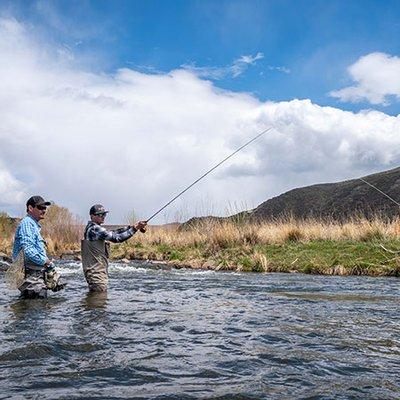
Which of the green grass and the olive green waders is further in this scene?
the green grass

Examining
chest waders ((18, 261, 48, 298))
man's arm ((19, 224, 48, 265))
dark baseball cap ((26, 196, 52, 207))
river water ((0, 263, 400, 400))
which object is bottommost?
river water ((0, 263, 400, 400))

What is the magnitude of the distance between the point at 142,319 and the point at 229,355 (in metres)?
2.73

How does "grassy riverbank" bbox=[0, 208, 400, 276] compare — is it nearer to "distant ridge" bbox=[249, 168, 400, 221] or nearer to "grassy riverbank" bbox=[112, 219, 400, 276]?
"grassy riverbank" bbox=[112, 219, 400, 276]

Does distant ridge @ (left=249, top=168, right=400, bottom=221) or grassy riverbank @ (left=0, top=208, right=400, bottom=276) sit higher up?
distant ridge @ (left=249, top=168, right=400, bottom=221)

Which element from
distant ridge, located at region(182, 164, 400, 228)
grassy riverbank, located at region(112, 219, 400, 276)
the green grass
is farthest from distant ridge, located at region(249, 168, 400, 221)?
the green grass

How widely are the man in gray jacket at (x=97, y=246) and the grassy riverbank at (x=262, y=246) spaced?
9093 mm

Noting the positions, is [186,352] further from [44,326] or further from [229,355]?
[44,326]

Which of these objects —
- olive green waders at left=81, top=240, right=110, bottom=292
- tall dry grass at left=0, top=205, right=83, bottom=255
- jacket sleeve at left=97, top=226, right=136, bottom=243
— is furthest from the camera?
tall dry grass at left=0, top=205, right=83, bottom=255

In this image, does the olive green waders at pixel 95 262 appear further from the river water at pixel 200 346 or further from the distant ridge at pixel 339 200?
the distant ridge at pixel 339 200

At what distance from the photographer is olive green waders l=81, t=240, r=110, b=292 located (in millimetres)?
11703

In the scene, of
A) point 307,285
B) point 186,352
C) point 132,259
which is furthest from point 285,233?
point 186,352

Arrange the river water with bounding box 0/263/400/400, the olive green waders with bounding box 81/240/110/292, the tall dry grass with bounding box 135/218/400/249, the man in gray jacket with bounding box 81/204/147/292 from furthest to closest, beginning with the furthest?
the tall dry grass with bounding box 135/218/400/249 → the olive green waders with bounding box 81/240/110/292 → the man in gray jacket with bounding box 81/204/147/292 → the river water with bounding box 0/263/400/400

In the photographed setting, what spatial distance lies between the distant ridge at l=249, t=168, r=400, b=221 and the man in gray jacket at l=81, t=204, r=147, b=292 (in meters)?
48.9

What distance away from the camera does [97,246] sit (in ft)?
38.5
